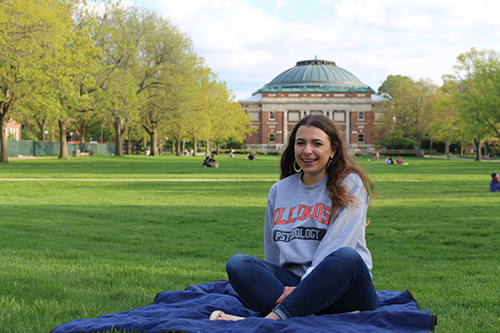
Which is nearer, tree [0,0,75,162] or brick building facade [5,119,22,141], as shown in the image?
tree [0,0,75,162]

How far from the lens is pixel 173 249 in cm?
682

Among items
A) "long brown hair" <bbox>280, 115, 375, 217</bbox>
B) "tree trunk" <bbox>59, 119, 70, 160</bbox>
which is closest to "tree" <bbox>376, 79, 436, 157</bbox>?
"tree trunk" <bbox>59, 119, 70, 160</bbox>

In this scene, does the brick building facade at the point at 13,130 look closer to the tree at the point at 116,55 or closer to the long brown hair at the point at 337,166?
the tree at the point at 116,55

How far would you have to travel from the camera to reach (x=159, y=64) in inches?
1679

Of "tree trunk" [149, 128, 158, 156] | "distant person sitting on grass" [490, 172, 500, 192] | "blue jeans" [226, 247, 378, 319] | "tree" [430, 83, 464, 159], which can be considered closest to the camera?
"blue jeans" [226, 247, 378, 319]

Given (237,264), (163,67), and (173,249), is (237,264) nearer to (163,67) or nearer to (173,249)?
(173,249)

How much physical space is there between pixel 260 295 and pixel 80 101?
29203 mm

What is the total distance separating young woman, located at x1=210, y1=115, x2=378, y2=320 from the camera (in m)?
3.19

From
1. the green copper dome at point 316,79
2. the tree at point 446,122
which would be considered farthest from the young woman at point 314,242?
the green copper dome at point 316,79

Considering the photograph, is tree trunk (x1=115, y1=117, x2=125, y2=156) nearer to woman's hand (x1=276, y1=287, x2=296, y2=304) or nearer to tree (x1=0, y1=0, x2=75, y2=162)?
tree (x1=0, y1=0, x2=75, y2=162)

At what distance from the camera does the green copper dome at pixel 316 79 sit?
108 m

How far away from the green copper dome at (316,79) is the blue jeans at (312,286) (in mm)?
101597

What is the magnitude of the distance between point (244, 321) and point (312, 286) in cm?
51

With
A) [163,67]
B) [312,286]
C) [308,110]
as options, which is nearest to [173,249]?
[312,286]
